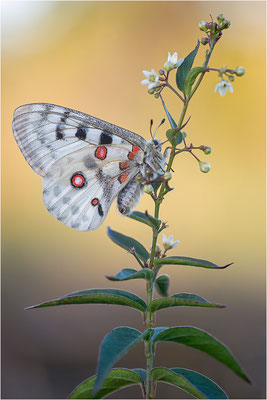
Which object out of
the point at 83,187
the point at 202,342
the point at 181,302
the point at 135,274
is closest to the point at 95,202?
the point at 83,187

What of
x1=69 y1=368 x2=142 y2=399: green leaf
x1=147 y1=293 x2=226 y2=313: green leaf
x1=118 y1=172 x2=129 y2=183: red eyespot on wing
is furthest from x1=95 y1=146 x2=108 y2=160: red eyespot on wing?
x1=69 y1=368 x2=142 y2=399: green leaf

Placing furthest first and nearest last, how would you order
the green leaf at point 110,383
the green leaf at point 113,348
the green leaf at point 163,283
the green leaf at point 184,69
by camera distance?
the green leaf at point 163,283, the green leaf at point 184,69, the green leaf at point 110,383, the green leaf at point 113,348

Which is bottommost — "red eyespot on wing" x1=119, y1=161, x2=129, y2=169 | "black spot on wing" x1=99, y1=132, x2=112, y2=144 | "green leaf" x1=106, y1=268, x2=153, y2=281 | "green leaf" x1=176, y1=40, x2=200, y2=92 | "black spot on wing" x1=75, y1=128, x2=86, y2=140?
"green leaf" x1=106, y1=268, x2=153, y2=281

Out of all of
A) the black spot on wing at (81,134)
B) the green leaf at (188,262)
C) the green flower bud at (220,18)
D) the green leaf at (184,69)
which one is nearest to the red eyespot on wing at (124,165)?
the black spot on wing at (81,134)

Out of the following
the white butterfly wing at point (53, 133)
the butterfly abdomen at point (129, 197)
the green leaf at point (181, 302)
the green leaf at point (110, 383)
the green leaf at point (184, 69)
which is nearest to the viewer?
the green leaf at point (181, 302)

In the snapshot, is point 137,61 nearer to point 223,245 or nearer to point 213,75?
point 213,75

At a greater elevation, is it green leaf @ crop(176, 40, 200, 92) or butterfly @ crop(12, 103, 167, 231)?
green leaf @ crop(176, 40, 200, 92)

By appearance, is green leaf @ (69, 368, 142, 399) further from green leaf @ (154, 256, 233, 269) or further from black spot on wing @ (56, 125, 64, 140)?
black spot on wing @ (56, 125, 64, 140)

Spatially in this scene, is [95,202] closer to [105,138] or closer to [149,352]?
[105,138]

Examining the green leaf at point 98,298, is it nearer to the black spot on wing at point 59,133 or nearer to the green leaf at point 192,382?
the green leaf at point 192,382
